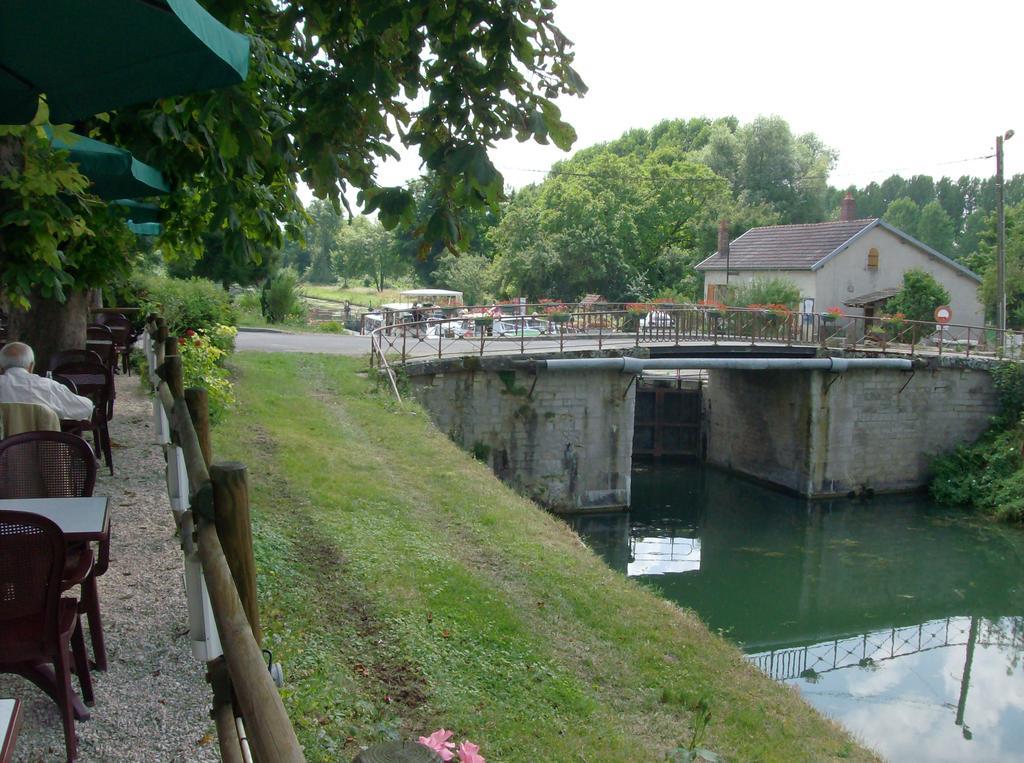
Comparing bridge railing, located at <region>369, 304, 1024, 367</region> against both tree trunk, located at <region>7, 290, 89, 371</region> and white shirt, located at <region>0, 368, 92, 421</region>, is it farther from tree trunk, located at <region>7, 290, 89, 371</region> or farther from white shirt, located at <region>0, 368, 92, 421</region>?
white shirt, located at <region>0, 368, 92, 421</region>

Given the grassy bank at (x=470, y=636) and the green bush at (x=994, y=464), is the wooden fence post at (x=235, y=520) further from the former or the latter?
the green bush at (x=994, y=464)

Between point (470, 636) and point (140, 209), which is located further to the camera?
point (140, 209)

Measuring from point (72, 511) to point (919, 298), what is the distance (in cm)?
3199

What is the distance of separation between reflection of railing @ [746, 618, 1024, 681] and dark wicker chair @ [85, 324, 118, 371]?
31.4ft

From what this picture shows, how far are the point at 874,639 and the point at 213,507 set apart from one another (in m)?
15.4

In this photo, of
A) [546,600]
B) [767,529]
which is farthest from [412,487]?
[767,529]

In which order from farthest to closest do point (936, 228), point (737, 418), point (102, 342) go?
1. point (936, 228)
2. point (737, 418)
3. point (102, 342)

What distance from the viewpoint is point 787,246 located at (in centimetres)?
3691

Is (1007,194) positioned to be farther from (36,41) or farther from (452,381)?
(36,41)

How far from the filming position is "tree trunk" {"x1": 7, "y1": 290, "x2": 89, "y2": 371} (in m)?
9.50

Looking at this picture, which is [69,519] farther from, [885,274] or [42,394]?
[885,274]

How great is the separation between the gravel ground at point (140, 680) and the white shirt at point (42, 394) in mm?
889

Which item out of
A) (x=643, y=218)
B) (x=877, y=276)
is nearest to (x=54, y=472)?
(x=877, y=276)

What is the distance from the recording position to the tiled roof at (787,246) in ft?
114
